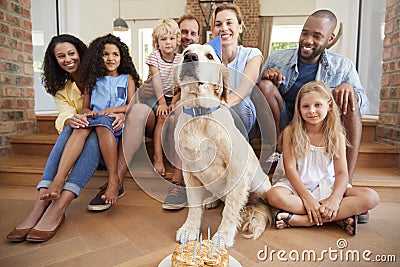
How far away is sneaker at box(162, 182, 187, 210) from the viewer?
1.54 metres

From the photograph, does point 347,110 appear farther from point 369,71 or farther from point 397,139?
point 369,71

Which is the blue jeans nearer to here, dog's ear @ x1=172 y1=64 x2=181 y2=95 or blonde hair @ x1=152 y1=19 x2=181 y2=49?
dog's ear @ x1=172 y1=64 x2=181 y2=95

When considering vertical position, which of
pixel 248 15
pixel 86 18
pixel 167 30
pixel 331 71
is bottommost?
pixel 331 71

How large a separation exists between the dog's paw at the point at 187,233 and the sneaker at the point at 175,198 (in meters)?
0.28

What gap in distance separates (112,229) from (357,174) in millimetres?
1501

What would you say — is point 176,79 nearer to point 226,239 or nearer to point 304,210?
point 226,239

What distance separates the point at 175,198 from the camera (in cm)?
156

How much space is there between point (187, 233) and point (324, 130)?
815mm

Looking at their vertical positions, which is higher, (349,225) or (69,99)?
(69,99)

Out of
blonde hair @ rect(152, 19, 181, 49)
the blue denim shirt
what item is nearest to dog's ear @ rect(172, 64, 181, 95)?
blonde hair @ rect(152, 19, 181, 49)

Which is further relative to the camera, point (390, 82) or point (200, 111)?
point (390, 82)

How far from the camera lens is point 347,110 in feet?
4.96

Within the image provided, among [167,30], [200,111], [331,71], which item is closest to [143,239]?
[200,111]

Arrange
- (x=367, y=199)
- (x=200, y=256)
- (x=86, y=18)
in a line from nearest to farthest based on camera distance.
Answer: (x=200, y=256), (x=367, y=199), (x=86, y=18)
